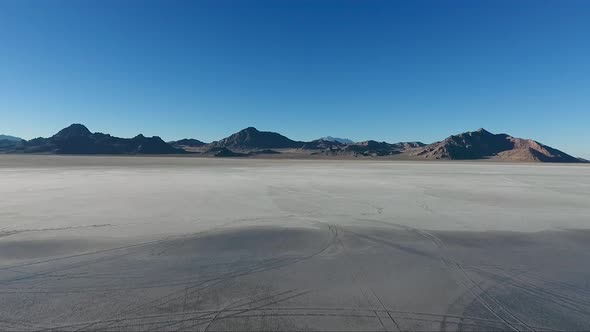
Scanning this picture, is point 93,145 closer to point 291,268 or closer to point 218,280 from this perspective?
point 218,280

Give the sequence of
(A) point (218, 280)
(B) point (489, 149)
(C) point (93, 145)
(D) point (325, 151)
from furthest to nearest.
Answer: (B) point (489, 149)
(D) point (325, 151)
(C) point (93, 145)
(A) point (218, 280)

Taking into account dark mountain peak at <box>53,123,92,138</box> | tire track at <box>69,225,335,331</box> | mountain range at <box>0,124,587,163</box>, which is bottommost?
tire track at <box>69,225,335,331</box>

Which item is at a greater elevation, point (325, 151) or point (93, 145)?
point (93, 145)

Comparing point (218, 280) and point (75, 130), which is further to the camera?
point (75, 130)

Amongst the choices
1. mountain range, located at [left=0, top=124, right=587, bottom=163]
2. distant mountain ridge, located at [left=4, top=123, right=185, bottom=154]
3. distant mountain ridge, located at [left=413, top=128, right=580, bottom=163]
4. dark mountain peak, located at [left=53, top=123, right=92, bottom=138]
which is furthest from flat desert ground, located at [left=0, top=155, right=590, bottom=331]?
dark mountain peak, located at [left=53, top=123, right=92, bottom=138]

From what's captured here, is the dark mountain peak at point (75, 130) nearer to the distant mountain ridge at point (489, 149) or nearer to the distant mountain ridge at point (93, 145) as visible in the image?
the distant mountain ridge at point (93, 145)

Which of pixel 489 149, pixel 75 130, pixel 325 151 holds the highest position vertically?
pixel 75 130

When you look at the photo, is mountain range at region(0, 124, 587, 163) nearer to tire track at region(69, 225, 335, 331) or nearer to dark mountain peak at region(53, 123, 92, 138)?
dark mountain peak at region(53, 123, 92, 138)

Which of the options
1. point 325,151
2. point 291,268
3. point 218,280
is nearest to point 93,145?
point 325,151

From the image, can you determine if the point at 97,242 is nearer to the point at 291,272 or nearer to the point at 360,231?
the point at 291,272

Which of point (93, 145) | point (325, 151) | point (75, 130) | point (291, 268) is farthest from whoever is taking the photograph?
point (75, 130)
